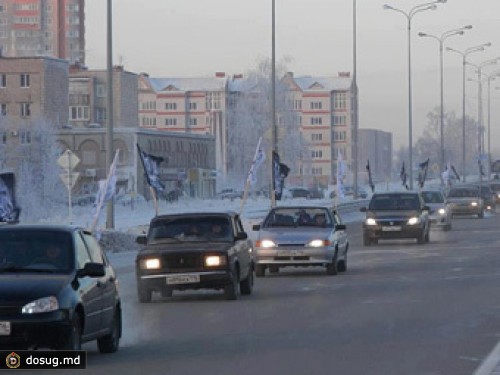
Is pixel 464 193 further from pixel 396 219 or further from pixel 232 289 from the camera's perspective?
pixel 232 289

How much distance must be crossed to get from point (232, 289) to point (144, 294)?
148 cm

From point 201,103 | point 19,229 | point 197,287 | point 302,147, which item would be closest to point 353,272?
point 197,287

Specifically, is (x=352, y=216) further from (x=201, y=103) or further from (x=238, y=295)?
(x=201, y=103)

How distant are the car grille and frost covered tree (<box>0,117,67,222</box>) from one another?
5416cm

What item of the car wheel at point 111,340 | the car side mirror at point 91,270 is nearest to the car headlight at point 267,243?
the car wheel at point 111,340

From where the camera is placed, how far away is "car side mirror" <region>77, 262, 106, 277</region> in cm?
1429

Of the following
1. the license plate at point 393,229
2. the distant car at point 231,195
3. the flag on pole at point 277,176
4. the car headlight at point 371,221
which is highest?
the flag on pole at point 277,176

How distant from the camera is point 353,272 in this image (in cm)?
3108

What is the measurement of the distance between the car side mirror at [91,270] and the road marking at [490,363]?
3.98m

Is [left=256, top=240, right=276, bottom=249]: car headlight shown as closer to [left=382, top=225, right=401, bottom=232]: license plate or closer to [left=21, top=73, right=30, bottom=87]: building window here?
[left=382, top=225, right=401, bottom=232]: license plate

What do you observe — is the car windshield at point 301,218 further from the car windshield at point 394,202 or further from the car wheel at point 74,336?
the car wheel at point 74,336

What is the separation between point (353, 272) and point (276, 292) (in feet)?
19.8

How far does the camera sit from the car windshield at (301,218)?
101ft

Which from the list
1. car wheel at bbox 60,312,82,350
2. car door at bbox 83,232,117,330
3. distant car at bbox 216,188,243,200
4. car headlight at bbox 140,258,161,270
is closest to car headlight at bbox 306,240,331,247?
car headlight at bbox 140,258,161,270
